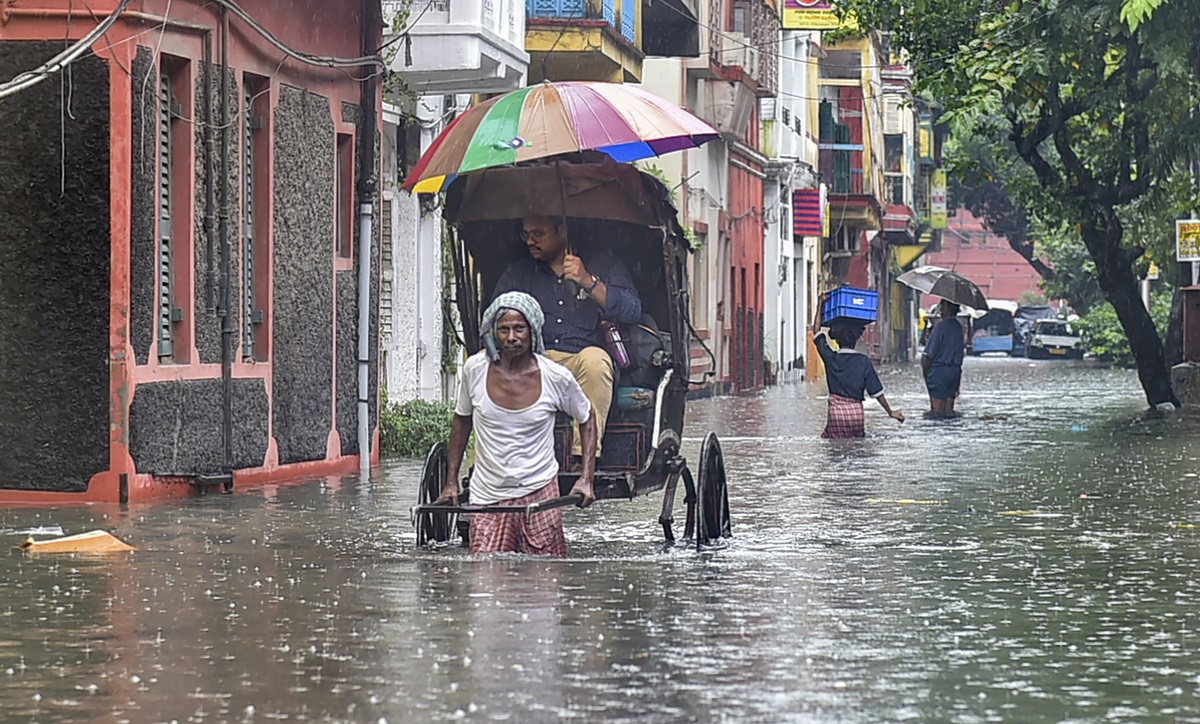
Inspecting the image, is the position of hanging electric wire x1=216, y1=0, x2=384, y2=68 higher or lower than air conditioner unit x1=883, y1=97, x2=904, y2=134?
lower

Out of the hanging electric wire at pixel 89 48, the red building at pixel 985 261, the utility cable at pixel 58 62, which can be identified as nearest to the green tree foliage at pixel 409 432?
the hanging electric wire at pixel 89 48

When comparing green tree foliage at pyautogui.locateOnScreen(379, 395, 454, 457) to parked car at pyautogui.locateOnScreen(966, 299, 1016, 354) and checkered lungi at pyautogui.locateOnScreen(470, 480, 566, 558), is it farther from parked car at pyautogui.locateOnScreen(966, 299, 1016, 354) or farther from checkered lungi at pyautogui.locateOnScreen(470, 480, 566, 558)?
parked car at pyautogui.locateOnScreen(966, 299, 1016, 354)

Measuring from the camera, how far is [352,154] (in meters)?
20.6

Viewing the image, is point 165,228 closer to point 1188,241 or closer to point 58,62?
point 58,62

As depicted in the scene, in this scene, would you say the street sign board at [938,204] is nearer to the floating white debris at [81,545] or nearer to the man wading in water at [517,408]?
the floating white debris at [81,545]

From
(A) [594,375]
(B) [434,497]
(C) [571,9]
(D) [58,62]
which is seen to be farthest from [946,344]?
(D) [58,62]

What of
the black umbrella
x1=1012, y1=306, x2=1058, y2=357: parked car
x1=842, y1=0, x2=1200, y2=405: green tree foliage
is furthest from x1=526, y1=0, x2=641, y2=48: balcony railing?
x1=1012, y1=306, x2=1058, y2=357: parked car

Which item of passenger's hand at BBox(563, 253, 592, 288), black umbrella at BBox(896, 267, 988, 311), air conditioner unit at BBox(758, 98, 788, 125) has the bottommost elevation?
passenger's hand at BBox(563, 253, 592, 288)

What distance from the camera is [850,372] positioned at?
24.9 metres

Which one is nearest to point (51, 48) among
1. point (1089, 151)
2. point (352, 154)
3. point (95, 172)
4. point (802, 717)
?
point (95, 172)

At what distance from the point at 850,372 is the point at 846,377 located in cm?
12

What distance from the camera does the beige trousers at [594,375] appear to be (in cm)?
1277

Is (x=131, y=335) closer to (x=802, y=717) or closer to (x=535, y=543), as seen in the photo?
(x=535, y=543)

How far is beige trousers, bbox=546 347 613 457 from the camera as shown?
12.8 metres
